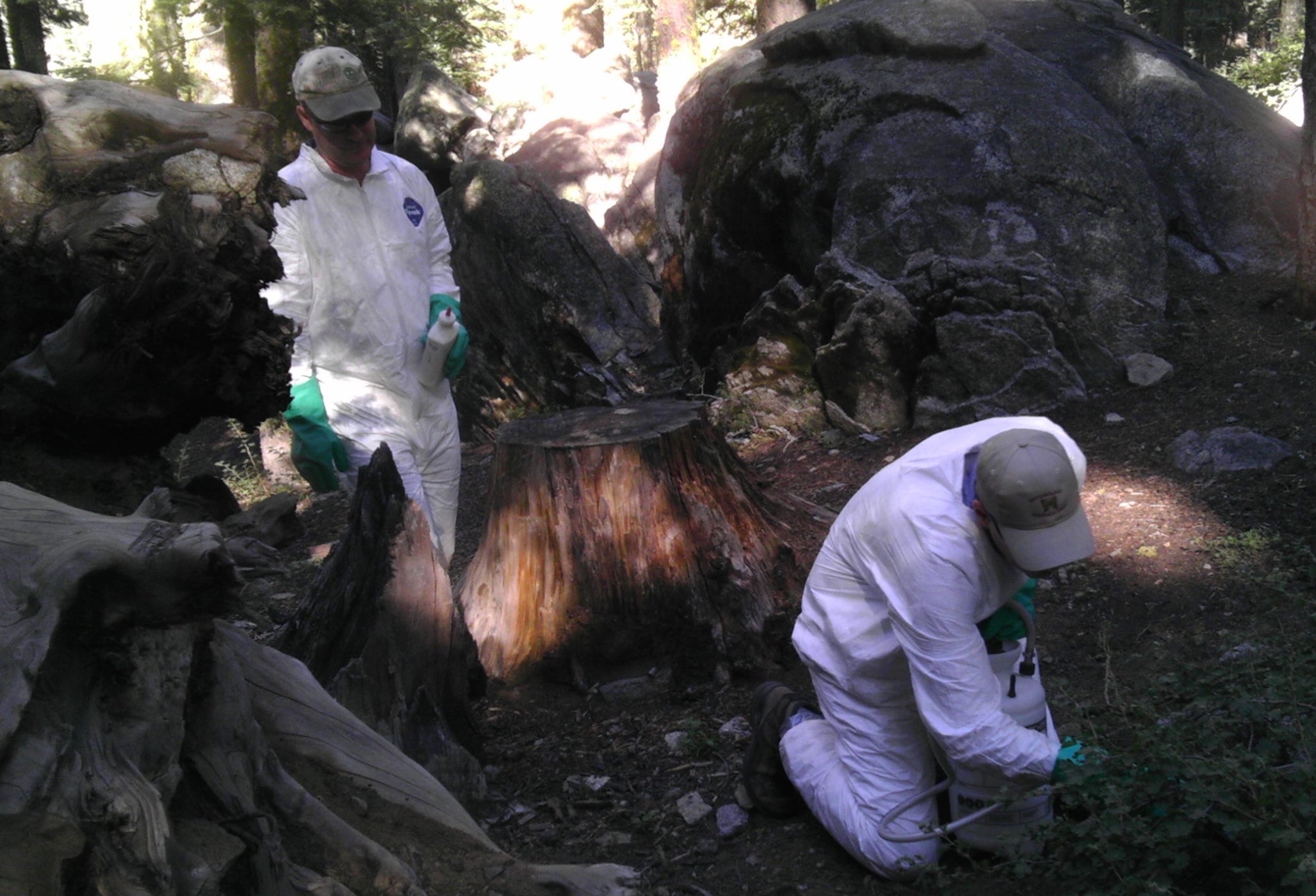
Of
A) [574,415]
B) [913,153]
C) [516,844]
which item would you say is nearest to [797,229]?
[913,153]

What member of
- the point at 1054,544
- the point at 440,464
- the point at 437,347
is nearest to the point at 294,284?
the point at 437,347

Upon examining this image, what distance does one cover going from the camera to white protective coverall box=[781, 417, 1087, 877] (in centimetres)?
282

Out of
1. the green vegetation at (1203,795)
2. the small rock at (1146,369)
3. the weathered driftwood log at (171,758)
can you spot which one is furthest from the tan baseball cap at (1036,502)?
the small rock at (1146,369)

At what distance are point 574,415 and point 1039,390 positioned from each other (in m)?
2.77

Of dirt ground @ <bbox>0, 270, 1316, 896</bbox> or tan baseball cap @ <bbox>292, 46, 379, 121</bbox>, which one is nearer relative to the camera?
dirt ground @ <bbox>0, 270, 1316, 896</bbox>

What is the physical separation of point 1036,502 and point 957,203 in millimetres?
4534

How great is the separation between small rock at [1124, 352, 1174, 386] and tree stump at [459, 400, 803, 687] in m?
2.75

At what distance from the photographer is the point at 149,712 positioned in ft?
6.99

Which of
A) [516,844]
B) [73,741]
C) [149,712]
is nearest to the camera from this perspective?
[73,741]

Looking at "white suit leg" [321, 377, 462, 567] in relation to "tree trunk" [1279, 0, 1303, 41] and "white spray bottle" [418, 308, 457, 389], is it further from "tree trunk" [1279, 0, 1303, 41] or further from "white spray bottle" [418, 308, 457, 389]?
"tree trunk" [1279, 0, 1303, 41]

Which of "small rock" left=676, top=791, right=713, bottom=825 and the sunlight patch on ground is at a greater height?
the sunlight patch on ground

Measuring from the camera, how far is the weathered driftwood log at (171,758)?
6.06ft

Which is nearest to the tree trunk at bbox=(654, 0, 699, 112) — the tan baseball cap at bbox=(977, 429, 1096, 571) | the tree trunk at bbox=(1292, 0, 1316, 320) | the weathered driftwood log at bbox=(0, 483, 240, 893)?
the tree trunk at bbox=(1292, 0, 1316, 320)

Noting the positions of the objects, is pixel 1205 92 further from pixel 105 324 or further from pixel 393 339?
pixel 105 324
